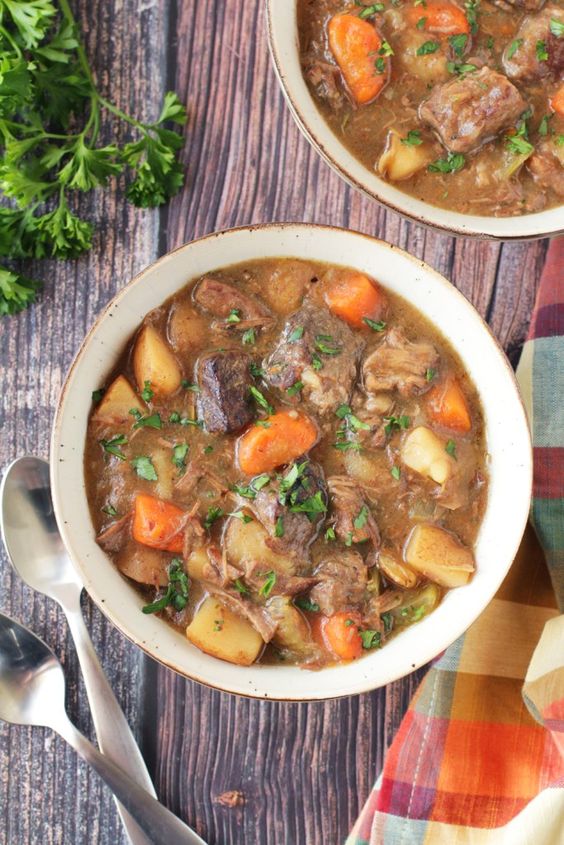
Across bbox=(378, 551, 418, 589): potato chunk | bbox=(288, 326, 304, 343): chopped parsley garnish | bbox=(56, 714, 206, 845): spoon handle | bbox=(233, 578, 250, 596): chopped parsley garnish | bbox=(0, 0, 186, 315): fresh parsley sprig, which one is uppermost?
bbox=(0, 0, 186, 315): fresh parsley sprig

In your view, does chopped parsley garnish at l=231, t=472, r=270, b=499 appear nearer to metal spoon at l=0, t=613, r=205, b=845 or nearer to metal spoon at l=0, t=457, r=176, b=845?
metal spoon at l=0, t=457, r=176, b=845

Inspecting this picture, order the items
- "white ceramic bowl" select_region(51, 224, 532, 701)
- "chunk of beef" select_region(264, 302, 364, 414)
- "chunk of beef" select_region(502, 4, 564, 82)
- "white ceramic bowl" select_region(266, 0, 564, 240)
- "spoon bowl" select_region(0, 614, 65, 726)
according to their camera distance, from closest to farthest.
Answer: "white ceramic bowl" select_region(51, 224, 532, 701), "chunk of beef" select_region(264, 302, 364, 414), "white ceramic bowl" select_region(266, 0, 564, 240), "chunk of beef" select_region(502, 4, 564, 82), "spoon bowl" select_region(0, 614, 65, 726)

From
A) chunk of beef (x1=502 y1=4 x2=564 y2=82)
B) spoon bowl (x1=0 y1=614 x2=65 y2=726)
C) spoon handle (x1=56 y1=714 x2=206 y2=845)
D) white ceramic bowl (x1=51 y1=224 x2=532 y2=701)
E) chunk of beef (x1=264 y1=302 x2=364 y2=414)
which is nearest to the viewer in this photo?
white ceramic bowl (x1=51 y1=224 x2=532 y2=701)

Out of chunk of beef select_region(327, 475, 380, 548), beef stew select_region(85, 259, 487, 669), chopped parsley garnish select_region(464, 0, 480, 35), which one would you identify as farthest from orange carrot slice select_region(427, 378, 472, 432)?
chopped parsley garnish select_region(464, 0, 480, 35)

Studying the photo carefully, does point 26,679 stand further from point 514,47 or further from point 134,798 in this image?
point 514,47

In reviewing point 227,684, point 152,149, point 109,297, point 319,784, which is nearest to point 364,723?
point 319,784

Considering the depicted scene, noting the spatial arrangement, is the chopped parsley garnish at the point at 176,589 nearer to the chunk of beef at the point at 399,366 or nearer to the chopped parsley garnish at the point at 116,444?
the chopped parsley garnish at the point at 116,444

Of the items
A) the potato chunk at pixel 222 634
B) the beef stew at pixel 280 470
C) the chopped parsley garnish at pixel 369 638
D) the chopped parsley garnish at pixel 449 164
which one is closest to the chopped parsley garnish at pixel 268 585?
the beef stew at pixel 280 470

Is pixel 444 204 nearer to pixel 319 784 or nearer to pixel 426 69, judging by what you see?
pixel 426 69
